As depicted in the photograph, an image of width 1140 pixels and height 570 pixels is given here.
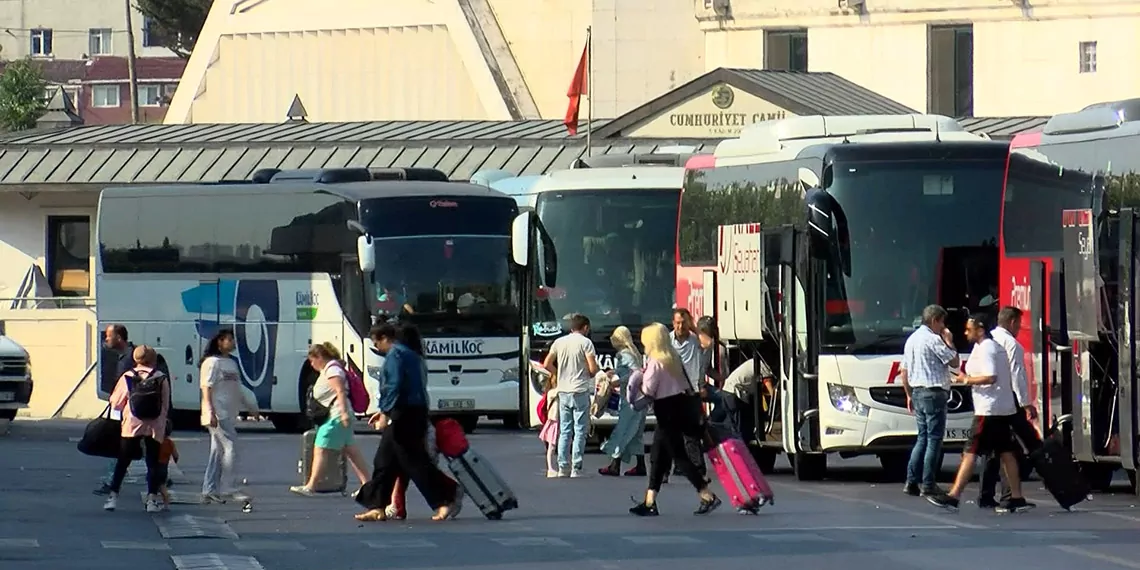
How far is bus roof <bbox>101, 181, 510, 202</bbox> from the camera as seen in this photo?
33000 mm

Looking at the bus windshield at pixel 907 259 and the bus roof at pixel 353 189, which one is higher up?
the bus roof at pixel 353 189

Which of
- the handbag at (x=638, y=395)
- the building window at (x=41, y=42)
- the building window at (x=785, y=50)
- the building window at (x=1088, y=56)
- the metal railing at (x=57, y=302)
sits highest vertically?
the building window at (x=41, y=42)

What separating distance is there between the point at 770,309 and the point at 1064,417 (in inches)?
130

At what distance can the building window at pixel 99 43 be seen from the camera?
5010 inches

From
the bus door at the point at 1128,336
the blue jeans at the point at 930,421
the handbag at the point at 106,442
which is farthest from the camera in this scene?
the handbag at the point at 106,442

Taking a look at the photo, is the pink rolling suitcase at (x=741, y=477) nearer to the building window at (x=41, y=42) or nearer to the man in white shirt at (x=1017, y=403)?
the man in white shirt at (x=1017, y=403)

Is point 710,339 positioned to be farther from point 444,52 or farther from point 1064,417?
point 444,52

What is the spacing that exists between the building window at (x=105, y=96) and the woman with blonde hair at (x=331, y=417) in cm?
10835

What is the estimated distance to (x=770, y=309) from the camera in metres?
22.3

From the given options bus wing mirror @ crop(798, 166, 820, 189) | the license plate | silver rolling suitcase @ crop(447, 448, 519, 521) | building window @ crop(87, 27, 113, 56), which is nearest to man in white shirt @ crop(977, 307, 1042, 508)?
→ bus wing mirror @ crop(798, 166, 820, 189)

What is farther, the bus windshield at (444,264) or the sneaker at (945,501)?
the bus windshield at (444,264)

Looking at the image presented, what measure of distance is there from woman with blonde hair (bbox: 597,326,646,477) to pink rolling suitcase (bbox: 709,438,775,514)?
464 cm

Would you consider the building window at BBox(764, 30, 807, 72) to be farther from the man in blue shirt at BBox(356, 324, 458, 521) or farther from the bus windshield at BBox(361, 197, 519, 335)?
the man in blue shirt at BBox(356, 324, 458, 521)

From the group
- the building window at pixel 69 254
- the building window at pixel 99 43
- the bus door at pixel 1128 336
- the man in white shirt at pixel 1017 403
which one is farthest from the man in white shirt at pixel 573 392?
the building window at pixel 99 43
